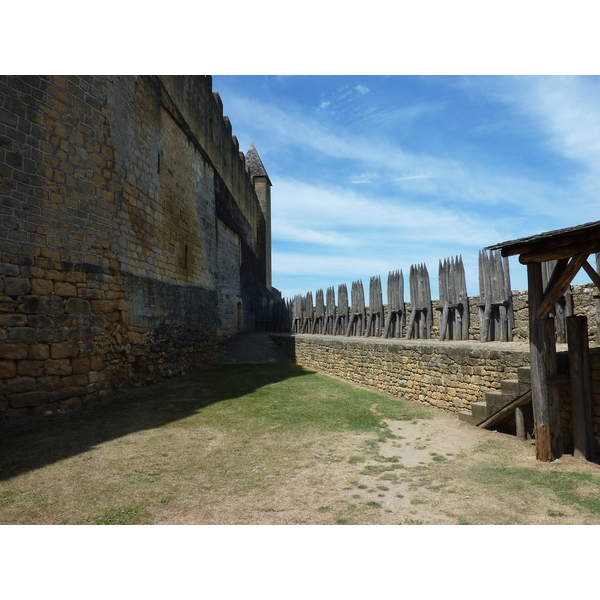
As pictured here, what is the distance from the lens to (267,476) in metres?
4.46

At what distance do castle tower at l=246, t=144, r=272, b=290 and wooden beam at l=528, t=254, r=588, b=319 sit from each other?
25.5m

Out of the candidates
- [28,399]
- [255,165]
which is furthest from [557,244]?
[255,165]

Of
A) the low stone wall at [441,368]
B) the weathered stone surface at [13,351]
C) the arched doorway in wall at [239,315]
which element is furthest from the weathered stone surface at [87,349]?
the arched doorway in wall at [239,315]

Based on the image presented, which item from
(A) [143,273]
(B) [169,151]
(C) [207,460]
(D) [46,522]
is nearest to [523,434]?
(C) [207,460]

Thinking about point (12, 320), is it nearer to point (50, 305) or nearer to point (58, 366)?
point (50, 305)

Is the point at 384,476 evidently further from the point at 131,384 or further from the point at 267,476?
the point at 131,384

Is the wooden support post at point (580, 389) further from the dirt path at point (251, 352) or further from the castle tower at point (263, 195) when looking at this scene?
the castle tower at point (263, 195)

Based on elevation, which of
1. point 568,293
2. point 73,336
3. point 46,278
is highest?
point 46,278

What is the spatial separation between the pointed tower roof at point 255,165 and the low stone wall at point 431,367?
2144 centimetres

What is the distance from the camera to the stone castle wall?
21.0 ft

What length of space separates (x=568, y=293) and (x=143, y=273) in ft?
29.1

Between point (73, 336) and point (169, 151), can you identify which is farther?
point (169, 151)

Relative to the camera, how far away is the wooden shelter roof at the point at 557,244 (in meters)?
4.44

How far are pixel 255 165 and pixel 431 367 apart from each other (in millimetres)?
26181
